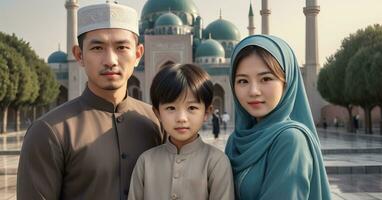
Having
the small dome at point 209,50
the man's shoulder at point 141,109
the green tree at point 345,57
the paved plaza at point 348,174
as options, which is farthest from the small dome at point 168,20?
the man's shoulder at point 141,109

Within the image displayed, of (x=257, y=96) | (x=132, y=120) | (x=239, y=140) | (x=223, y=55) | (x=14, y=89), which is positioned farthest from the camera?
(x=223, y=55)

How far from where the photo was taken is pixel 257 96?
157 cm

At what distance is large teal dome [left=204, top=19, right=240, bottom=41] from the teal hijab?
3682cm

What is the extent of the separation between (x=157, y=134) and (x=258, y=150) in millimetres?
495

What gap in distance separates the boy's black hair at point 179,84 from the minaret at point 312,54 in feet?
82.4

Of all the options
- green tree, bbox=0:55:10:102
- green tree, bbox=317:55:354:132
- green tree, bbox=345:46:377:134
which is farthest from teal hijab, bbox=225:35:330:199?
green tree, bbox=0:55:10:102

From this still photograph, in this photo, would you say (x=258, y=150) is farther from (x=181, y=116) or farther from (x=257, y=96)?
(x=181, y=116)

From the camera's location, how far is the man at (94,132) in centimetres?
157

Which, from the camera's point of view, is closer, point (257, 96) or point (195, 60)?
point (257, 96)

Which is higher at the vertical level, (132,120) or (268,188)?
(132,120)

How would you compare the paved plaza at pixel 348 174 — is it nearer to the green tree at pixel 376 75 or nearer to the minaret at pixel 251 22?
the green tree at pixel 376 75

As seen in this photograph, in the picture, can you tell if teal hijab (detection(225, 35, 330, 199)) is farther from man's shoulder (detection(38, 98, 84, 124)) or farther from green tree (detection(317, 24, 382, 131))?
green tree (detection(317, 24, 382, 131))

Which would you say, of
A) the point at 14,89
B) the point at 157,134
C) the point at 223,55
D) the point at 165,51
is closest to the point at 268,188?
the point at 157,134

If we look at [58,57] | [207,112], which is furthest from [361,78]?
[58,57]
